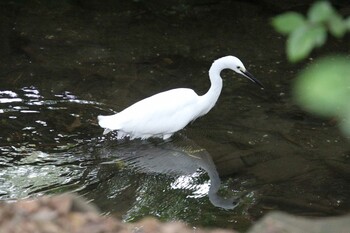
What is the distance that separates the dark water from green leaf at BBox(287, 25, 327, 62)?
3.77 metres

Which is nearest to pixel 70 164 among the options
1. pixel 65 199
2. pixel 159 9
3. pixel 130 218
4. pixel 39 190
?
pixel 39 190

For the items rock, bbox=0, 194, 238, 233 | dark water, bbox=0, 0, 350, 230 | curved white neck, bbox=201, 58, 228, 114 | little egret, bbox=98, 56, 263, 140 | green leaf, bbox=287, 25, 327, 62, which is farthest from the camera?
curved white neck, bbox=201, 58, 228, 114

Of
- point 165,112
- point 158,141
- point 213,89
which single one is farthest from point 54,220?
point 213,89

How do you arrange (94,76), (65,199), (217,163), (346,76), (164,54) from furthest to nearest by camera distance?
(164,54), (94,76), (217,163), (65,199), (346,76)

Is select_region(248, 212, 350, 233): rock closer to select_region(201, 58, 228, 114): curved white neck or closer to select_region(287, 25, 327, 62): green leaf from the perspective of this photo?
select_region(287, 25, 327, 62): green leaf

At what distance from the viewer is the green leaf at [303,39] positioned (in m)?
1.10

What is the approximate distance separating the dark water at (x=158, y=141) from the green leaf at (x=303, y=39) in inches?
149

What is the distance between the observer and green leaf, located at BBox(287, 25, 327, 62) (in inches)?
43.3

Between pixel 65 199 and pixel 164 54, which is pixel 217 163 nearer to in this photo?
pixel 164 54

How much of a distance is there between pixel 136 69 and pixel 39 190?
2.79m

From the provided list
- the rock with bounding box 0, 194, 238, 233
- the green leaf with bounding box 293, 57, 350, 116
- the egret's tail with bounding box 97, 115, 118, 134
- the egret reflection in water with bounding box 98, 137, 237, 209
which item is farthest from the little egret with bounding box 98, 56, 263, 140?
the green leaf with bounding box 293, 57, 350, 116

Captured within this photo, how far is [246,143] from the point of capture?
602cm

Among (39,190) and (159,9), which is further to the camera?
(159,9)

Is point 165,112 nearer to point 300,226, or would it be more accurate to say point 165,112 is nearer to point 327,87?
point 300,226
